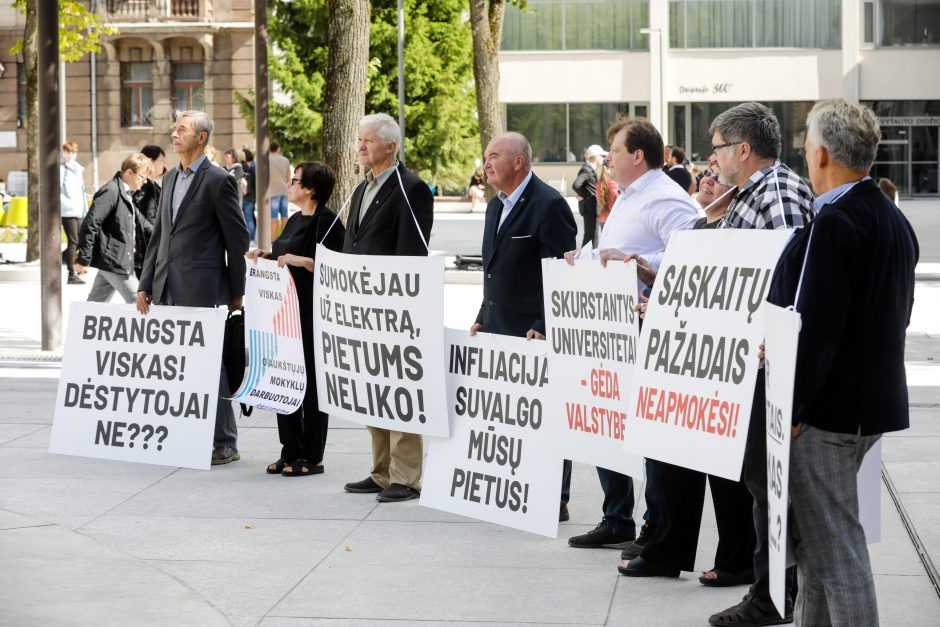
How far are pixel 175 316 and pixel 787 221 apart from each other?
171 inches

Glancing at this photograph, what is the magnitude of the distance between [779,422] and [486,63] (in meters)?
18.8

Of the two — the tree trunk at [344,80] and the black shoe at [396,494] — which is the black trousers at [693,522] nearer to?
the black shoe at [396,494]

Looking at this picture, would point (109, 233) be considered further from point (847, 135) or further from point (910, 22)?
point (910, 22)

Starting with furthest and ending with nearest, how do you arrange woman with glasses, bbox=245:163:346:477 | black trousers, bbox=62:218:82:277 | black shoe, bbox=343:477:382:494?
black trousers, bbox=62:218:82:277, woman with glasses, bbox=245:163:346:477, black shoe, bbox=343:477:382:494

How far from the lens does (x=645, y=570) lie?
5.98 metres

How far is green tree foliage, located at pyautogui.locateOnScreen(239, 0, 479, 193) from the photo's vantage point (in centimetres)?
4159

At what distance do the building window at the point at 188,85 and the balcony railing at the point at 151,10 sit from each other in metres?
1.74

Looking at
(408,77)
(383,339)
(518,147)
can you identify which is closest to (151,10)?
(408,77)

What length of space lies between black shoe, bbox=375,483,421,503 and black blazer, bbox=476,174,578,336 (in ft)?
3.76

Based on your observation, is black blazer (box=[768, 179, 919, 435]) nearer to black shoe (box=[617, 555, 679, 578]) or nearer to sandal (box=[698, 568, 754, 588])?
sandal (box=[698, 568, 754, 588])

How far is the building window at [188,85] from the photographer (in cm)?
4938

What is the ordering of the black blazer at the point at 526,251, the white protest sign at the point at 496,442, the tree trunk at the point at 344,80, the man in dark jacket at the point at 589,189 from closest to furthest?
the white protest sign at the point at 496,442 → the black blazer at the point at 526,251 → the tree trunk at the point at 344,80 → the man in dark jacket at the point at 589,189

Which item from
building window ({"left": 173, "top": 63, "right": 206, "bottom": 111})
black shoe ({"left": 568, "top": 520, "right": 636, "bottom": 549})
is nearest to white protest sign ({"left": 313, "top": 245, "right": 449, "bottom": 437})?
black shoe ({"left": 568, "top": 520, "right": 636, "bottom": 549})

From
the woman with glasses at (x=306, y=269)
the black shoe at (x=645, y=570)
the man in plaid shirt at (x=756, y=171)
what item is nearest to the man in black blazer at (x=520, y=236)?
the black shoe at (x=645, y=570)
